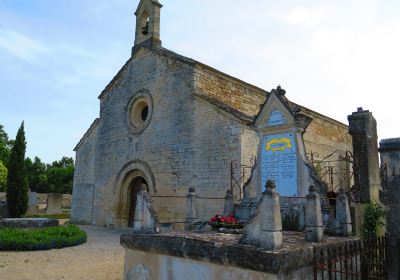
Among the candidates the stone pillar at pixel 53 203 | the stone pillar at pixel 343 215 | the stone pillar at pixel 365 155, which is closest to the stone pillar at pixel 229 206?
the stone pillar at pixel 343 215

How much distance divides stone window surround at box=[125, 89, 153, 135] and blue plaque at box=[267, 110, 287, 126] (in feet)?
27.9

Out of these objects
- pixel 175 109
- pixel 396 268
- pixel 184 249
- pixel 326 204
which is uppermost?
pixel 175 109

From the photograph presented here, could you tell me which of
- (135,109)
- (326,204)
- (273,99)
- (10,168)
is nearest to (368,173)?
(326,204)

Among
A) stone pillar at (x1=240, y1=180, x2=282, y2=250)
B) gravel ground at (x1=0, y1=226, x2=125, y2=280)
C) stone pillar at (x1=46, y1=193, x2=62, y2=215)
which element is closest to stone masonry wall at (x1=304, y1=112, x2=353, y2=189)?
gravel ground at (x1=0, y1=226, x2=125, y2=280)

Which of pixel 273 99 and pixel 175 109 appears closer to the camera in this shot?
pixel 273 99

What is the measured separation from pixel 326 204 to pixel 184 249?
3.05m

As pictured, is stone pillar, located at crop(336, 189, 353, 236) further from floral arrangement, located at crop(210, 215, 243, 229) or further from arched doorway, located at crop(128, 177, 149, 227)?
arched doorway, located at crop(128, 177, 149, 227)

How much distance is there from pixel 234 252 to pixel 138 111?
1255 cm

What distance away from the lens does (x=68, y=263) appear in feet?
26.9

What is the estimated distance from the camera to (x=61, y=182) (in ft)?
155

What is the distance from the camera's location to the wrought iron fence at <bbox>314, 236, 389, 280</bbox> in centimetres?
440

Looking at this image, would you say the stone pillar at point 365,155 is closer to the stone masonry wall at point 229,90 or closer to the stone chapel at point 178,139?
the stone chapel at point 178,139

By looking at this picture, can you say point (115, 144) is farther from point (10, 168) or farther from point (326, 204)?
point (326, 204)

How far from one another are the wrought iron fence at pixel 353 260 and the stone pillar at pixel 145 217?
8.83 feet
